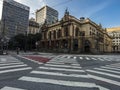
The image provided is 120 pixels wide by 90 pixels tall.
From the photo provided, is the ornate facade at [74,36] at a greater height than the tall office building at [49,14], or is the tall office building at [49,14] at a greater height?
the tall office building at [49,14]

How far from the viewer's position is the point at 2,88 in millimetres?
4730

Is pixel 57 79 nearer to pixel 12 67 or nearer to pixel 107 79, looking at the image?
pixel 107 79

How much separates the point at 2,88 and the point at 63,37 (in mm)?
49759

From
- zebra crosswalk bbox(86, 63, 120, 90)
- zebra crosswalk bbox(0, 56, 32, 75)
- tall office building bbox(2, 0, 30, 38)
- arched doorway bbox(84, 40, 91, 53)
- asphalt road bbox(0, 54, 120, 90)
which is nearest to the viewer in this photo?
asphalt road bbox(0, 54, 120, 90)

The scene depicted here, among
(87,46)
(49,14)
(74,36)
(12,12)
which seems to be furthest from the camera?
(49,14)

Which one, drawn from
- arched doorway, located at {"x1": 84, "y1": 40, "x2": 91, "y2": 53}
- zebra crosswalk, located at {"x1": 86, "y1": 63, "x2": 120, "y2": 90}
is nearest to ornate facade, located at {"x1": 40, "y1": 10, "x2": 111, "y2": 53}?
arched doorway, located at {"x1": 84, "y1": 40, "x2": 91, "y2": 53}

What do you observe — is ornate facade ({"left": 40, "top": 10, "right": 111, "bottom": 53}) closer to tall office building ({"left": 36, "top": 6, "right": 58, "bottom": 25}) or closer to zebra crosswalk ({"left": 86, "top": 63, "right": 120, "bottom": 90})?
tall office building ({"left": 36, "top": 6, "right": 58, "bottom": 25})

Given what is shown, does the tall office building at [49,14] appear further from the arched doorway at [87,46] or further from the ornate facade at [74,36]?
the arched doorway at [87,46]

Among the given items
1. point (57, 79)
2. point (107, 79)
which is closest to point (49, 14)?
point (107, 79)

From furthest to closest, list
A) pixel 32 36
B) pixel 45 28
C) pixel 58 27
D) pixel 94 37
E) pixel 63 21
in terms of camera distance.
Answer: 1. pixel 32 36
2. pixel 45 28
3. pixel 58 27
4. pixel 63 21
5. pixel 94 37

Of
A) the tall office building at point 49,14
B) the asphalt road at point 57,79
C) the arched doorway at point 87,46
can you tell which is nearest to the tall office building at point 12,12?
the tall office building at point 49,14

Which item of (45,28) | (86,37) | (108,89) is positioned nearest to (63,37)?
(86,37)

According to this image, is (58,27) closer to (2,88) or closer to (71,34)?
(71,34)

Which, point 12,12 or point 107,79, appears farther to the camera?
point 12,12
